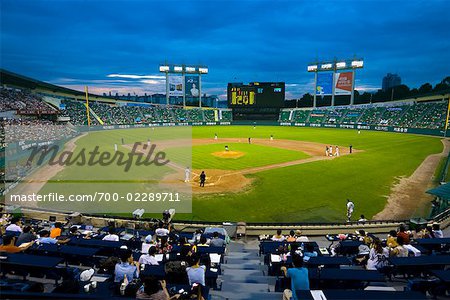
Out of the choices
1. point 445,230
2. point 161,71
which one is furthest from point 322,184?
point 161,71

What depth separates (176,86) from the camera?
112875 mm

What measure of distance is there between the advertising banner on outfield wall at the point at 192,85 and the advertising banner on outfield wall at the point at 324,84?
153ft

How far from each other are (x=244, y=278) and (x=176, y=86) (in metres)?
109

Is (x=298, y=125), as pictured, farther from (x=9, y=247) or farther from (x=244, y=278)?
(x=9, y=247)

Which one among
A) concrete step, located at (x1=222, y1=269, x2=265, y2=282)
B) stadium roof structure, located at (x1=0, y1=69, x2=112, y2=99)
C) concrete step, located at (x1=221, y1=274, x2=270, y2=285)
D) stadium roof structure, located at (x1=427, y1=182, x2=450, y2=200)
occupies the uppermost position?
stadium roof structure, located at (x1=0, y1=69, x2=112, y2=99)

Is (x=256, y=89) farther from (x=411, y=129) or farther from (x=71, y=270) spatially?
(x=71, y=270)

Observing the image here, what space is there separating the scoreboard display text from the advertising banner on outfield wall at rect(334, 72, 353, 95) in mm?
19833

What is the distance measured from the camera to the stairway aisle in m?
7.96

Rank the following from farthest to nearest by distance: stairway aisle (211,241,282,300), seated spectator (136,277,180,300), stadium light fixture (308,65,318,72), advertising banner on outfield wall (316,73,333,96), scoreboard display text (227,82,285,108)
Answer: stadium light fixture (308,65,318,72) → advertising banner on outfield wall (316,73,333,96) → scoreboard display text (227,82,285,108) → stairway aisle (211,241,282,300) → seated spectator (136,277,180,300)

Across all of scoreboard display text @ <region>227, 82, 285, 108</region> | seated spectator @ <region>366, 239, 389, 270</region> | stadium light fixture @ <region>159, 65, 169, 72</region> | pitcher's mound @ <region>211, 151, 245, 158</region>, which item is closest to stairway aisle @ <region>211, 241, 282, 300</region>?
seated spectator @ <region>366, 239, 389, 270</region>

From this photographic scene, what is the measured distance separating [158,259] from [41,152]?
3121 centimetres

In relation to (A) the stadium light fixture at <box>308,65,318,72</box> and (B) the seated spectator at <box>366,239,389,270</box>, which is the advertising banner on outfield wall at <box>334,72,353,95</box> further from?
(B) the seated spectator at <box>366,239,389,270</box>

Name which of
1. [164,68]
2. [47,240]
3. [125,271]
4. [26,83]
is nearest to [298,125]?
[164,68]

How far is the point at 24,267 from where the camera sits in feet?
25.2
